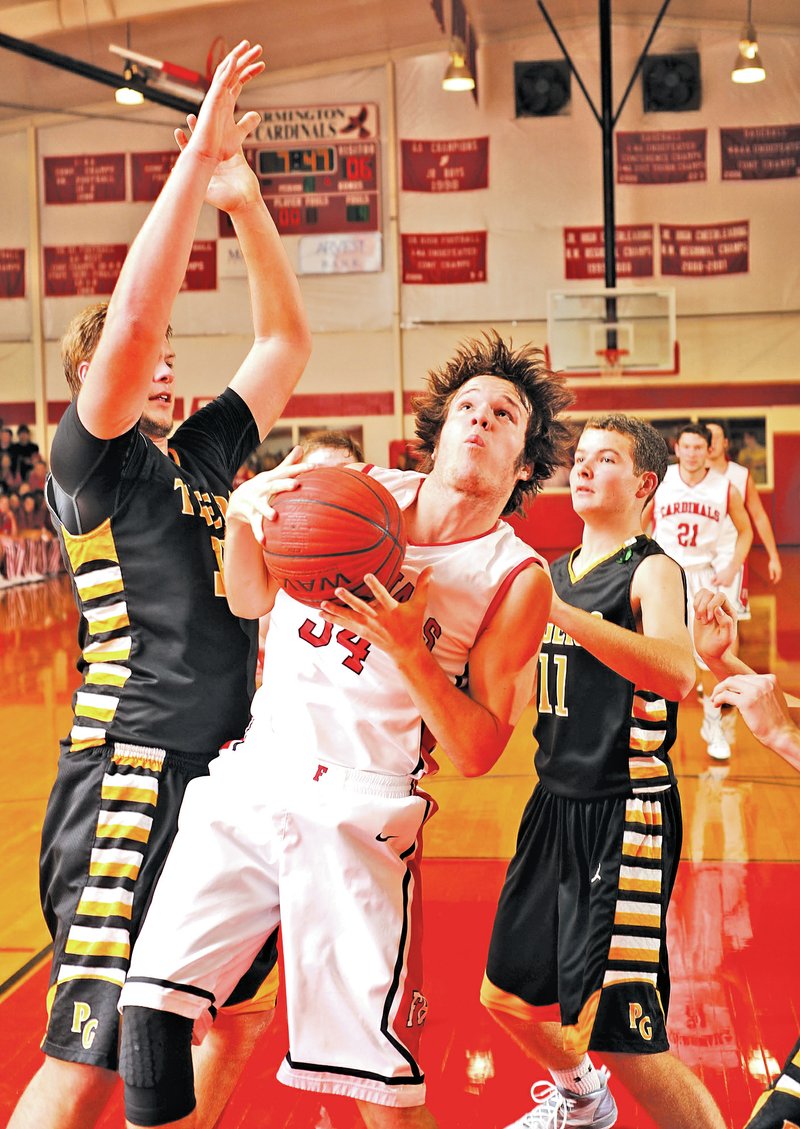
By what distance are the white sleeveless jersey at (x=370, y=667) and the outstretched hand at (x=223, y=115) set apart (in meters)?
0.87

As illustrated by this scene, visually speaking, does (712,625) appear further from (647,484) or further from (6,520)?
(6,520)

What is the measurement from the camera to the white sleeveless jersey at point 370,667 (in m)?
2.23

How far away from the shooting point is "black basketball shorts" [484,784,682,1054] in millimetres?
2672

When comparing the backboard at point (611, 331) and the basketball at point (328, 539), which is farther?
the backboard at point (611, 331)

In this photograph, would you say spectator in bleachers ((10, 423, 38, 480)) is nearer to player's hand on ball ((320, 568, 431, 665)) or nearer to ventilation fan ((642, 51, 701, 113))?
ventilation fan ((642, 51, 701, 113))

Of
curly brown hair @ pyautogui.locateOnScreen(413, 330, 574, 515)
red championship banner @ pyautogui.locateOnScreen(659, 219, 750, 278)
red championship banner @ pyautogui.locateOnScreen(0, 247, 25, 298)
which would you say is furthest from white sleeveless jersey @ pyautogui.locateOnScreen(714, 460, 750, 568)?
red championship banner @ pyautogui.locateOnScreen(0, 247, 25, 298)

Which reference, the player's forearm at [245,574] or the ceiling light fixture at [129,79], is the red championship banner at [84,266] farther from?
the player's forearm at [245,574]

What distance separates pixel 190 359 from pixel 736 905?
52.5 ft

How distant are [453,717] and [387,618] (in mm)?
231

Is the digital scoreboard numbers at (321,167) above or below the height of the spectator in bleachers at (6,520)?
above

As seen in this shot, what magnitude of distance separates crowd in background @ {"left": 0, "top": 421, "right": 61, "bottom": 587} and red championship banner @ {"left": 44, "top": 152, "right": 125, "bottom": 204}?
3863 mm

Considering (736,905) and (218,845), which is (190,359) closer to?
(736,905)

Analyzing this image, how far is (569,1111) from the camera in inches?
118

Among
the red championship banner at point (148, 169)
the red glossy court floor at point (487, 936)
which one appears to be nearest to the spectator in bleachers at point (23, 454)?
the red championship banner at point (148, 169)
